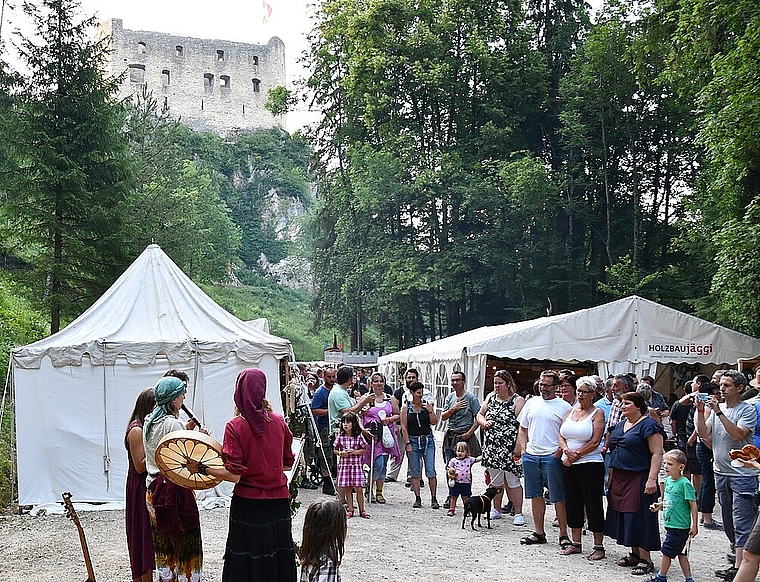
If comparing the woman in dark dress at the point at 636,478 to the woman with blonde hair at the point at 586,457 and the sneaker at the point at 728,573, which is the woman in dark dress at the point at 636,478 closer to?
the woman with blonde hair at the point at 586,457

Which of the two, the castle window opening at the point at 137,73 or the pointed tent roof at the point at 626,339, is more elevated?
the castle window opening at the point at 137,73

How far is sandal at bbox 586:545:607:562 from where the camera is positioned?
698 centimetres

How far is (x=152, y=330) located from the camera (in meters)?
9.94

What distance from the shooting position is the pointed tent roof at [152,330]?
955 cm

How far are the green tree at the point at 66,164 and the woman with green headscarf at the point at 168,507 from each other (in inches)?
421

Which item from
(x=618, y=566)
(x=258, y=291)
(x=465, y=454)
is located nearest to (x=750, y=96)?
(x=465, y=454)

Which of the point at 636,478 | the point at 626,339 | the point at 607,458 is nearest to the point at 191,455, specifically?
the point at 636,478

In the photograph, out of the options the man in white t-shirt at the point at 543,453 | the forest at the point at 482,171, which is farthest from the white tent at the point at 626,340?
the man in white t-shirt at the point at 543,453

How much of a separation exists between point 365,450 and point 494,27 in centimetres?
2424

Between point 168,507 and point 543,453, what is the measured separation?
12.4ft

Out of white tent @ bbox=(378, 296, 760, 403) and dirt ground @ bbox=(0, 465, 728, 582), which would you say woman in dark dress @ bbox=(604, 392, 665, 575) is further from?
white tent @ bbox=(378, 296, 760, 403)

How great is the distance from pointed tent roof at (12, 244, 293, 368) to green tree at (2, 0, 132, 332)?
4606 millimetres

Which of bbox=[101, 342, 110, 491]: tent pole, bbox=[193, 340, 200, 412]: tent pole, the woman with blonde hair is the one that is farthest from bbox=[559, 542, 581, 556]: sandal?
bbox=[101, 342, 110, 491]: tent pole

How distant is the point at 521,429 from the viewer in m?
7.80
